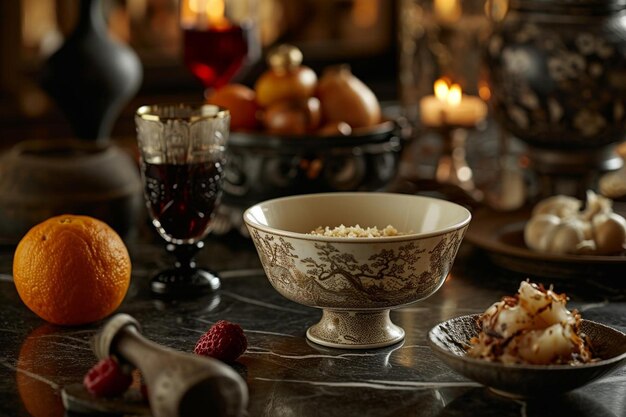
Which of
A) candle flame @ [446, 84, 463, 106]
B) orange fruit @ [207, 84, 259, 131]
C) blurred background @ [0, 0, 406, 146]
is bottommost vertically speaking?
blurred background @ [0, 0, 406, 146]

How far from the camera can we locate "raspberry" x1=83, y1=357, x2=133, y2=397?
0.95 m

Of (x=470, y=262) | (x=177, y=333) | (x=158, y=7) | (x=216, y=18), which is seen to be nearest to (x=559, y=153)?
(x=470, y=262)

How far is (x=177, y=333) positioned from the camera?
47.1 inches

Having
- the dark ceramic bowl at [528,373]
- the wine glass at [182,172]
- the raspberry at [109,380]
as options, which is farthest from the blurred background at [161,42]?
the dark ceramic bowl at [528,373]

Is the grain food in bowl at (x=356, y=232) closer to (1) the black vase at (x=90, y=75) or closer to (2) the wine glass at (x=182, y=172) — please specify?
(2) the wine glass at (x=182, y=172)

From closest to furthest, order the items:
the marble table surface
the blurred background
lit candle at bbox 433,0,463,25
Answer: the marble table surface < lit candle at bbox 433,0,463,25 < the blurred background

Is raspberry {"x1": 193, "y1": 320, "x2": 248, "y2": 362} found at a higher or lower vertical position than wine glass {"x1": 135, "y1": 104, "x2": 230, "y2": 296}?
lower

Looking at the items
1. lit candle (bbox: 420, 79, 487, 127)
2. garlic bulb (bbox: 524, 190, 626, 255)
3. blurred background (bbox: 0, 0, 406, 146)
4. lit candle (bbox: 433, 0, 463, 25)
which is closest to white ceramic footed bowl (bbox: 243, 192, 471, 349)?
garlic bulb (bbox: 524, 190, 626, 255)

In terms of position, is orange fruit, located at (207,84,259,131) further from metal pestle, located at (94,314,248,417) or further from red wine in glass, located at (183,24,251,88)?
metal pestle, located at (94,314,248,417)

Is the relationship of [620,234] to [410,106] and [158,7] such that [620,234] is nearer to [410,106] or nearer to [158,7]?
[410,106]

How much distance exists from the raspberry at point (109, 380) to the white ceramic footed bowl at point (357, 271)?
0.22 m

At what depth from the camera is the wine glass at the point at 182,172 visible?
130cm

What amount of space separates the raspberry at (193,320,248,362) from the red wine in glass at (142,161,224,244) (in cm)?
27

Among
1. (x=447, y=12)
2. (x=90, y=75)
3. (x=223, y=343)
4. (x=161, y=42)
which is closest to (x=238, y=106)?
(x=90, y=75)
